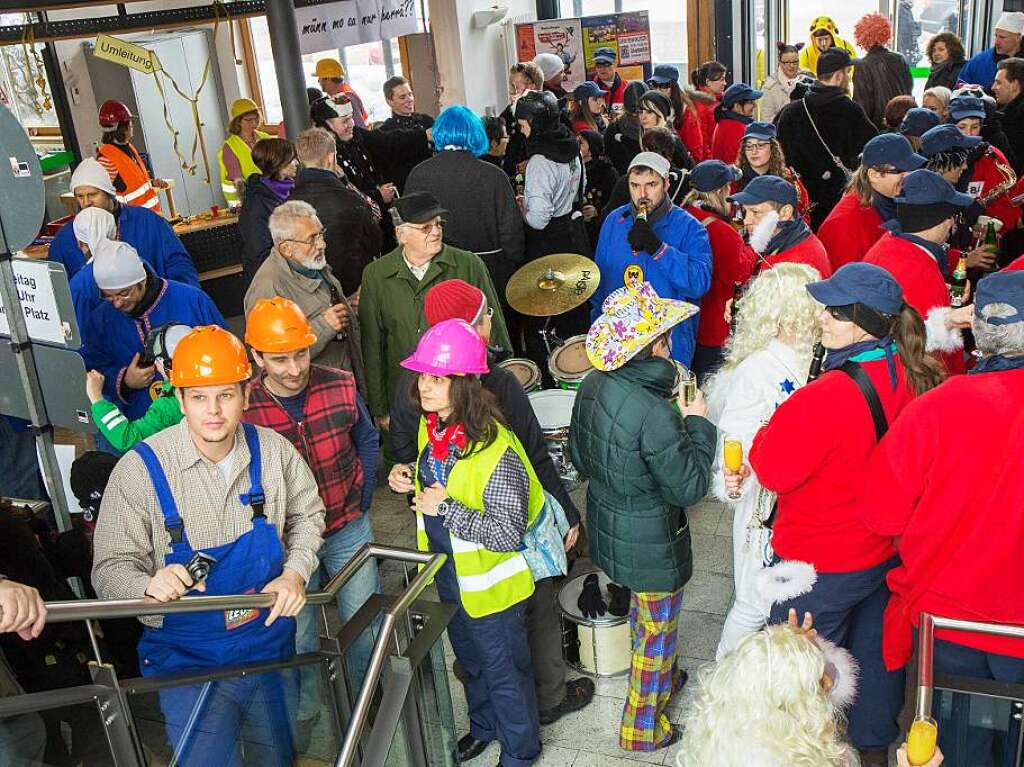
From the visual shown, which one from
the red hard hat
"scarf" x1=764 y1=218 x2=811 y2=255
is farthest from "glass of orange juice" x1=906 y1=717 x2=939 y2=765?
the red hard hat

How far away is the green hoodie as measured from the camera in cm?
381

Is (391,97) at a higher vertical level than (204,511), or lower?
higher

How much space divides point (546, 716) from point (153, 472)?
6.40 ft

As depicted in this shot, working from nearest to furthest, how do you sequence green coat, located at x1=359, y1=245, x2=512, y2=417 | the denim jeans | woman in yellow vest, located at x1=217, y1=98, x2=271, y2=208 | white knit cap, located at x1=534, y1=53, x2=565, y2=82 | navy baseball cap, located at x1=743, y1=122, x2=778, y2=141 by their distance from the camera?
the denim jeans, green coat, located at x1=359, y1=245, x2=512, y2=417, navy baseball cap, located at x1=743, y1=122, x2=778, y2=141, woman in yellow vest, located at x1=217, y1=98, x2=271, y2=208, white knit cap, located at x1=534, y1=53, x2=565, y2=82

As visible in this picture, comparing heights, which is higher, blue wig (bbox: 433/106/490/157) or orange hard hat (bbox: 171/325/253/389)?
blue wig (bbox: 433/106/490/157)

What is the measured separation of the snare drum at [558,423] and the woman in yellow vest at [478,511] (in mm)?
997

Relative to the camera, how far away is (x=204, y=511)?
308 cm

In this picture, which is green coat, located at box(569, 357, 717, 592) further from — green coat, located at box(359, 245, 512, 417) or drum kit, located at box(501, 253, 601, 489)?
green coat, located at box(359, 245, 512, 417)

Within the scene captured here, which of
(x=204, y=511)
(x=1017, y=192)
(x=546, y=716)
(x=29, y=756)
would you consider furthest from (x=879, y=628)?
(x=1017, y=192)

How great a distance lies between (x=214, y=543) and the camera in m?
3.11

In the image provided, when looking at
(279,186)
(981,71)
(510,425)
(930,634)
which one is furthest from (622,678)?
(981,71)

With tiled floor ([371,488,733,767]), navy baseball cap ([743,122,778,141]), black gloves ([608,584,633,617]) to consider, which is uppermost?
navy baseball cap ([743,122,778,141])

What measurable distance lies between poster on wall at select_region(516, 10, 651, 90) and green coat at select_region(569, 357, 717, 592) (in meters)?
8.97

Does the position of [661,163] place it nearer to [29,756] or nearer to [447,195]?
[447,195]
